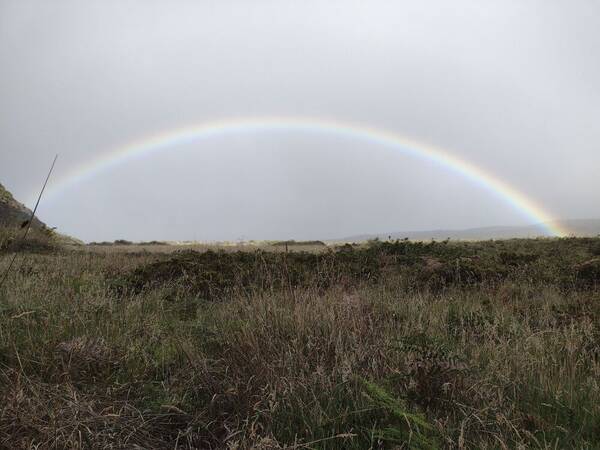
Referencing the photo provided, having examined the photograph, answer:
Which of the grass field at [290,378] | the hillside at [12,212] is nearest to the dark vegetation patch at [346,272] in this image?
the grass field at [290,378]

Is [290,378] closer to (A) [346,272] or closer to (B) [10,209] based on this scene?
(A) [346,272]

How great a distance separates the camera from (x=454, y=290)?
861cm

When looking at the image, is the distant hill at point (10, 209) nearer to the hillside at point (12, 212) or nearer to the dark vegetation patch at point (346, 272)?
the hillside at point (12, 212)

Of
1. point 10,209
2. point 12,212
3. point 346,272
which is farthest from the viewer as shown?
point 10,209

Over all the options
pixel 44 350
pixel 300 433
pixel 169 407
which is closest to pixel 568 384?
pixel 300 433

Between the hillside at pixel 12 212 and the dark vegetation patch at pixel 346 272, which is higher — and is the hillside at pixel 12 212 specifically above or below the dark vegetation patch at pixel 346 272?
above

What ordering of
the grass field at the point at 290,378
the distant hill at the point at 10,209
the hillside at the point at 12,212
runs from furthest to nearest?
the distant hill at the point at 10,209 < the hillside at the point at 12,212 < the grass field at the point at 290,378

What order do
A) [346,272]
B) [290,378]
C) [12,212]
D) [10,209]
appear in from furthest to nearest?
[10,209] < [12,212] < [346,272] < [290,378]

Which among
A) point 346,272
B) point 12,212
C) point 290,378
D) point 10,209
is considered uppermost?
point 10,209

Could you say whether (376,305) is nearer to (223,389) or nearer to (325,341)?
(325,341)

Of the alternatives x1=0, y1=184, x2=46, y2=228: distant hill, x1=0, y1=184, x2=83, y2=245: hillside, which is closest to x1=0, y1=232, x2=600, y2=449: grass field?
x1=0, y1=184, x2=83, y2=245: hillside

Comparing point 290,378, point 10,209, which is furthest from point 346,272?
point 10,209

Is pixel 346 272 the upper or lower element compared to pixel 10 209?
lower

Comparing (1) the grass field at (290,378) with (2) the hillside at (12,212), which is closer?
(1) the grass field at (290,378)
